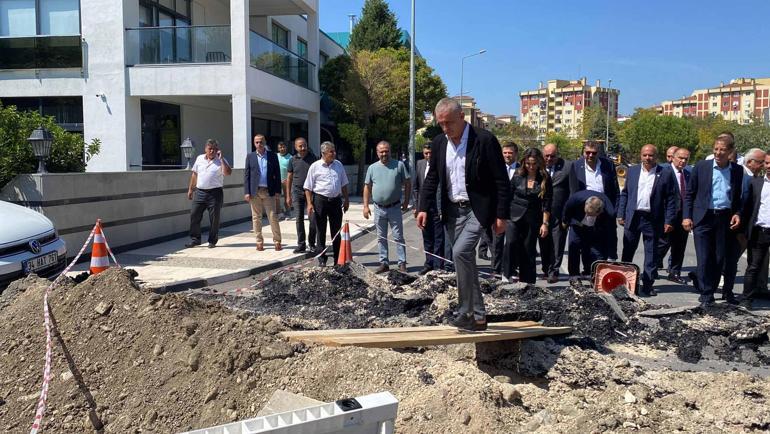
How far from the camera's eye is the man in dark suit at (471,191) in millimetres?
5027

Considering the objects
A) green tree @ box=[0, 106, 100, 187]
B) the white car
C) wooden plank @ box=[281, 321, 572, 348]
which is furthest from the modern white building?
wooden plank @ box=[281, 321, 572, 348]

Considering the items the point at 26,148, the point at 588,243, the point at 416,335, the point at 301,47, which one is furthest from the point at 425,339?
the point at 301,47

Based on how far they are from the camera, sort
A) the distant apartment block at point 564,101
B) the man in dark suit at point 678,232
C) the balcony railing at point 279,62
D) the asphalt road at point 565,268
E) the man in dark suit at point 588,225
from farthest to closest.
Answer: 1. the distant apartment block at point 564,101
2. the balcony railing at point 279,62
3. the man in dark suit at point 678,232
4. the man in dark suit at point 588,225
5. the asphalt road at point 565,268

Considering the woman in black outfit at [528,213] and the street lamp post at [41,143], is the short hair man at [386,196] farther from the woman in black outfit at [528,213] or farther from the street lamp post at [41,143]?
the street lamp post at [41,143]

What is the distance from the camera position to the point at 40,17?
→ 60.1 feet

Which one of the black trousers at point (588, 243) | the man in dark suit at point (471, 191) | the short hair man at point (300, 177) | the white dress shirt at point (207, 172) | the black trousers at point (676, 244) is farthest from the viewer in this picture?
the short hair man at point (300, 177)

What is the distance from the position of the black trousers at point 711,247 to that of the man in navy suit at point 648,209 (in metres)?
0.80

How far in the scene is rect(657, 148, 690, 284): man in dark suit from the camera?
9086 mm

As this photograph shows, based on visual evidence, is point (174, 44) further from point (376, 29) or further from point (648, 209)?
point (376, 29)

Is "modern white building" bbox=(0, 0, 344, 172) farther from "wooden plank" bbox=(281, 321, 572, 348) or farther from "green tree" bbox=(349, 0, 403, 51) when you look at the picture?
"green tree" bbox=(349, 0, 403, 51)

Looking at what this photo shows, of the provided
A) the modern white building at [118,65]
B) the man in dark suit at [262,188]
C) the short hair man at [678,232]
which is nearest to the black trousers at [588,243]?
the short hair man at [678,232]

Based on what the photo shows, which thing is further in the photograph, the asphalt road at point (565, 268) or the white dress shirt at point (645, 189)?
the white dress shirt at point (645, 189)

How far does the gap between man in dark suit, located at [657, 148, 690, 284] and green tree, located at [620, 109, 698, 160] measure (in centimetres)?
7350

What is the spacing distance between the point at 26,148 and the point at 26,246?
147 inches
